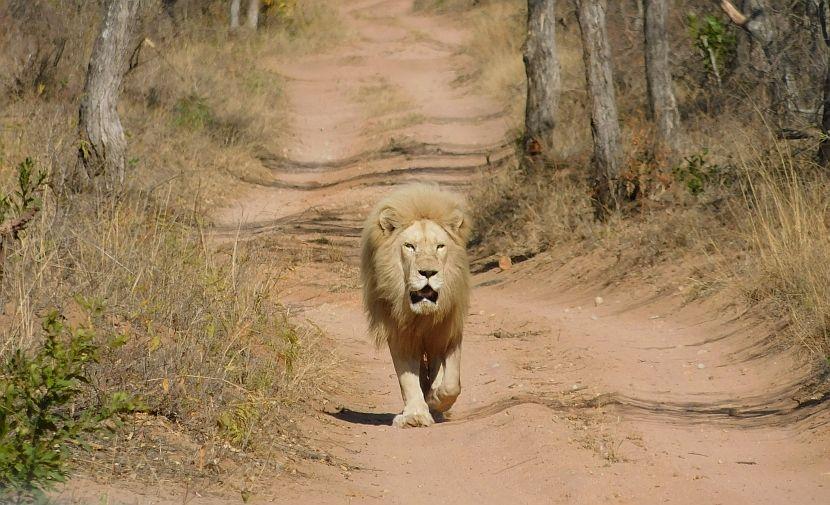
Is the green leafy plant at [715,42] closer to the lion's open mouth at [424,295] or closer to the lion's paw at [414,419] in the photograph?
the lion's open mouth at [424,295]

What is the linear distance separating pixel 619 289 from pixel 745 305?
8.22 ft

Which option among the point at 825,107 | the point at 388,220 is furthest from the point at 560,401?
the point at 825,107

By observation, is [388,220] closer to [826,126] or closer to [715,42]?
[826,126]

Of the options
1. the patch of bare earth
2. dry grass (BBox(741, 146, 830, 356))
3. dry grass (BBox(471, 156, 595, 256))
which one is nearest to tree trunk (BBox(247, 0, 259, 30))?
the patch of bare earth

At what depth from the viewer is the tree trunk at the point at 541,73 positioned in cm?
1798

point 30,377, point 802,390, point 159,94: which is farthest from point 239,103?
point 30,377

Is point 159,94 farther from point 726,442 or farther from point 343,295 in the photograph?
point 726,442

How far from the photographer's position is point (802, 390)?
8508 mm

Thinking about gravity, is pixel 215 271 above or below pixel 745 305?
above

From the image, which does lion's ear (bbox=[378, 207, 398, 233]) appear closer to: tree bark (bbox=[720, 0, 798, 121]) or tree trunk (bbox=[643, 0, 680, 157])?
tree bark (bbox=[720, 0, 798, 121])

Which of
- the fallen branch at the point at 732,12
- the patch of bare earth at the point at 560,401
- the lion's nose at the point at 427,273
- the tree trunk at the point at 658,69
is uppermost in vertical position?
the fallen branch at the point at 732,12

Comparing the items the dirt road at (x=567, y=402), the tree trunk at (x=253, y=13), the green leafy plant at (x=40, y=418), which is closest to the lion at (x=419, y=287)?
the dirt road at (x=567, y=402)

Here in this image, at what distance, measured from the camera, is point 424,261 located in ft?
25.7

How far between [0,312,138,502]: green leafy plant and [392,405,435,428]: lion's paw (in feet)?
9.26
